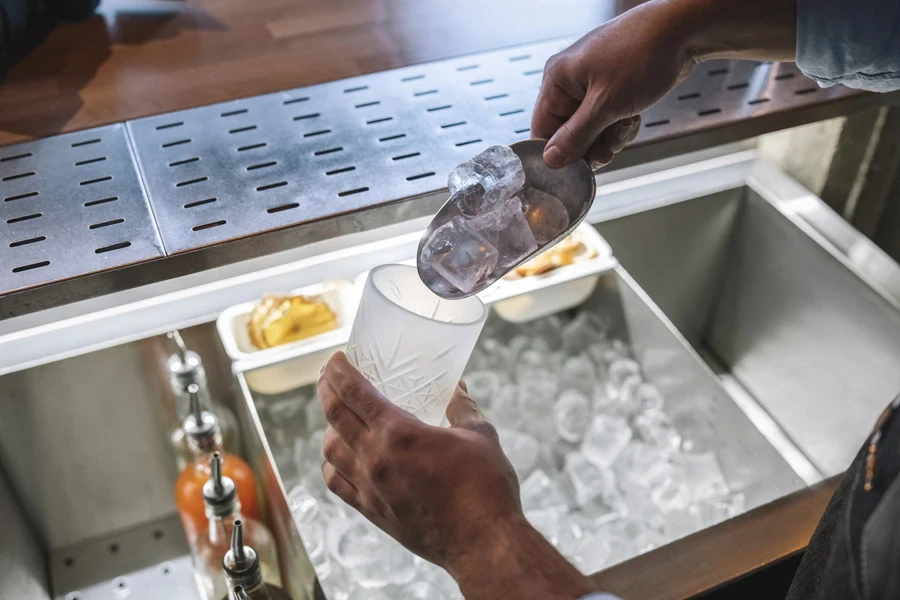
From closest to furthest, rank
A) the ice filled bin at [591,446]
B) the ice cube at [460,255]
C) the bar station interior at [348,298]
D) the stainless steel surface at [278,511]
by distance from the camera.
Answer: the ice cube at [460,255], the bar station interior at [348,298], the stainless steel surface at [278,511], the ice filled bin at [591,446]

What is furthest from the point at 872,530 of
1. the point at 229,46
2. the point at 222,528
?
the point at 229,46

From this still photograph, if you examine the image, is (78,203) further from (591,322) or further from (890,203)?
(890,203)

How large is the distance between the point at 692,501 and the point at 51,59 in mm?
1228

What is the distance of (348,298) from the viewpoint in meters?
1.30

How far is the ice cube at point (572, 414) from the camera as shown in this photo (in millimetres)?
1435

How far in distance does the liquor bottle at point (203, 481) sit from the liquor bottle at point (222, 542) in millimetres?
18

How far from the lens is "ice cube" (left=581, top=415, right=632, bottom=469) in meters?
1.38

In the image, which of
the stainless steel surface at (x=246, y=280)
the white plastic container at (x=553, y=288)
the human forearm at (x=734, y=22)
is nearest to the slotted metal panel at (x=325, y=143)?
the stainless steel surface at (x=246, y=280)

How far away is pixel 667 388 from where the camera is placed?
1.45 meters

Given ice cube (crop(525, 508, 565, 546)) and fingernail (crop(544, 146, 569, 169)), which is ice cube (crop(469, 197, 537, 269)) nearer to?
fingernail (crop(544, 146, 569, 169))

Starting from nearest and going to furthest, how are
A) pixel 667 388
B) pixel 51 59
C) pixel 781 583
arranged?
pixel 781 583, pixel 51 59, pixel 667 388

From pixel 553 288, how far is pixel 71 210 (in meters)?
0.79

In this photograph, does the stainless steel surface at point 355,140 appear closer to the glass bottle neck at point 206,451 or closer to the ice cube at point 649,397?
the glass bottle neck at point 206,451

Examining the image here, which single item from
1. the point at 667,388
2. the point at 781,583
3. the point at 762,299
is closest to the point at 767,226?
the point at 762,299
